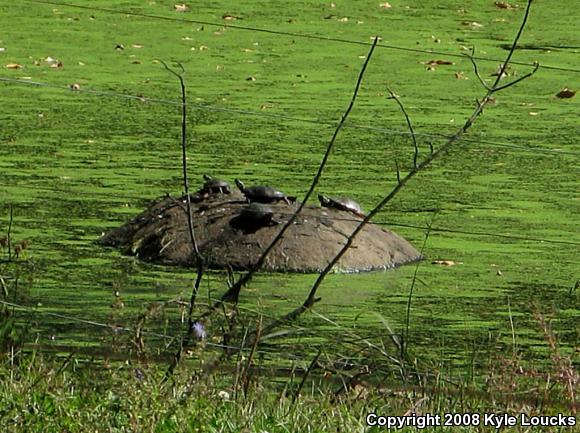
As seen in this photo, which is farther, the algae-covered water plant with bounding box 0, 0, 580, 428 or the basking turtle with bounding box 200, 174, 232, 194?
the basking turtle with bounding box 200, 174, 232, 194

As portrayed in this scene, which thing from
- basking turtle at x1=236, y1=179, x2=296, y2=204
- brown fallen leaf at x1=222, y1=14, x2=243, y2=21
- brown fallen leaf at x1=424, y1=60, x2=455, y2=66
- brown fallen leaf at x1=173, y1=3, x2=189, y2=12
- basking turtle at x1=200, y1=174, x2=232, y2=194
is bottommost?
brown fallen leaf at x1=173, y1=3, x2=189, y2=12

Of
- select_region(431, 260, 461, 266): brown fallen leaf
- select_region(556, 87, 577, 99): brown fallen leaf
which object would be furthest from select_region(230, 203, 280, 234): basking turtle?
select_region(556, 87, 577, 99): brown fallen leaf

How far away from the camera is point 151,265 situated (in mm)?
7883

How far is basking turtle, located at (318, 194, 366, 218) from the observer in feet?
27.2

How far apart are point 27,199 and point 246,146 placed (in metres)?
1.92

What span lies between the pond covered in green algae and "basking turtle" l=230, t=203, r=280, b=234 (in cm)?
39

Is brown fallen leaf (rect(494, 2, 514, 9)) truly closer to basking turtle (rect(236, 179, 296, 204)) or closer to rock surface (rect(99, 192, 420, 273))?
rock surface (rect(99, 192, 420, 273))

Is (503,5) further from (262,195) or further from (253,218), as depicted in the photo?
(253,218)

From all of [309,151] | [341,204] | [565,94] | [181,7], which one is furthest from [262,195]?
[181,7]

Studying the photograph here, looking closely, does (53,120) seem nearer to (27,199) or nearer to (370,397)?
(27,199)

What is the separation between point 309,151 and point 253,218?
88.9 inches

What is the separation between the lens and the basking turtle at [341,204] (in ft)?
27.2

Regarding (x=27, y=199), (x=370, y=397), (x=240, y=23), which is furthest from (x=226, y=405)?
(x=240, y=23)

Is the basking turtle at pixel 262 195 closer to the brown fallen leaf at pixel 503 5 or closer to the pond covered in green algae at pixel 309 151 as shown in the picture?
the pond covered in green algae at pixel 309 151
